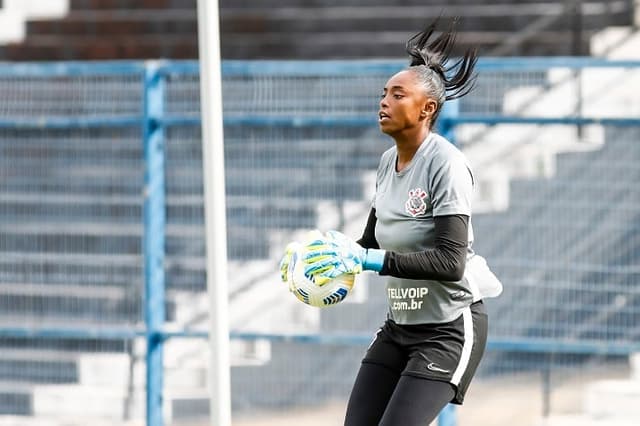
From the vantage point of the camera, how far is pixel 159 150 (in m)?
7.73

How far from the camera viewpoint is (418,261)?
4.46 metres

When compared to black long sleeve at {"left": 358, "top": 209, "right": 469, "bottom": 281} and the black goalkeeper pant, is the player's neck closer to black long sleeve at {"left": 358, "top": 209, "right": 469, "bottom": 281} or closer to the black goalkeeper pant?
black long sleeve at {"left": 358, "top": 209, "right": 469, "bottom": 281}

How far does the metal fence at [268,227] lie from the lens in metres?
7.25

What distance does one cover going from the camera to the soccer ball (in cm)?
461

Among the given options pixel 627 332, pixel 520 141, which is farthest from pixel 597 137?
pixel 627 332

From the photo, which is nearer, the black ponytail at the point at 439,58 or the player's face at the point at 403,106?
the player's face at the point at 403,106

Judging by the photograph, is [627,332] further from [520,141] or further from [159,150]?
[159,150]

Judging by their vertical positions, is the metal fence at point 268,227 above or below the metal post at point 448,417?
above

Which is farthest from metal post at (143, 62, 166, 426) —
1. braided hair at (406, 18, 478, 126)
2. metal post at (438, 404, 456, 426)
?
braided hair at (406, 18, 478, 126)

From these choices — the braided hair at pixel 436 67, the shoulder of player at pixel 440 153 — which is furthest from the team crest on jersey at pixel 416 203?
the braided hair at pixel 436 67

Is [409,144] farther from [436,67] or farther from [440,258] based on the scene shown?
[440,258]

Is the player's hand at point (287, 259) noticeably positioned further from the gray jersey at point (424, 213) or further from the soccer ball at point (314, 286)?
the gray jersey at point (424, 213)

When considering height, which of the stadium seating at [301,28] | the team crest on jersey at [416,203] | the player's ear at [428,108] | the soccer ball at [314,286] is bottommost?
the soccer ball at [314,286]

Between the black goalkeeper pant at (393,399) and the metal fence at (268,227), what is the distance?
2632mm
